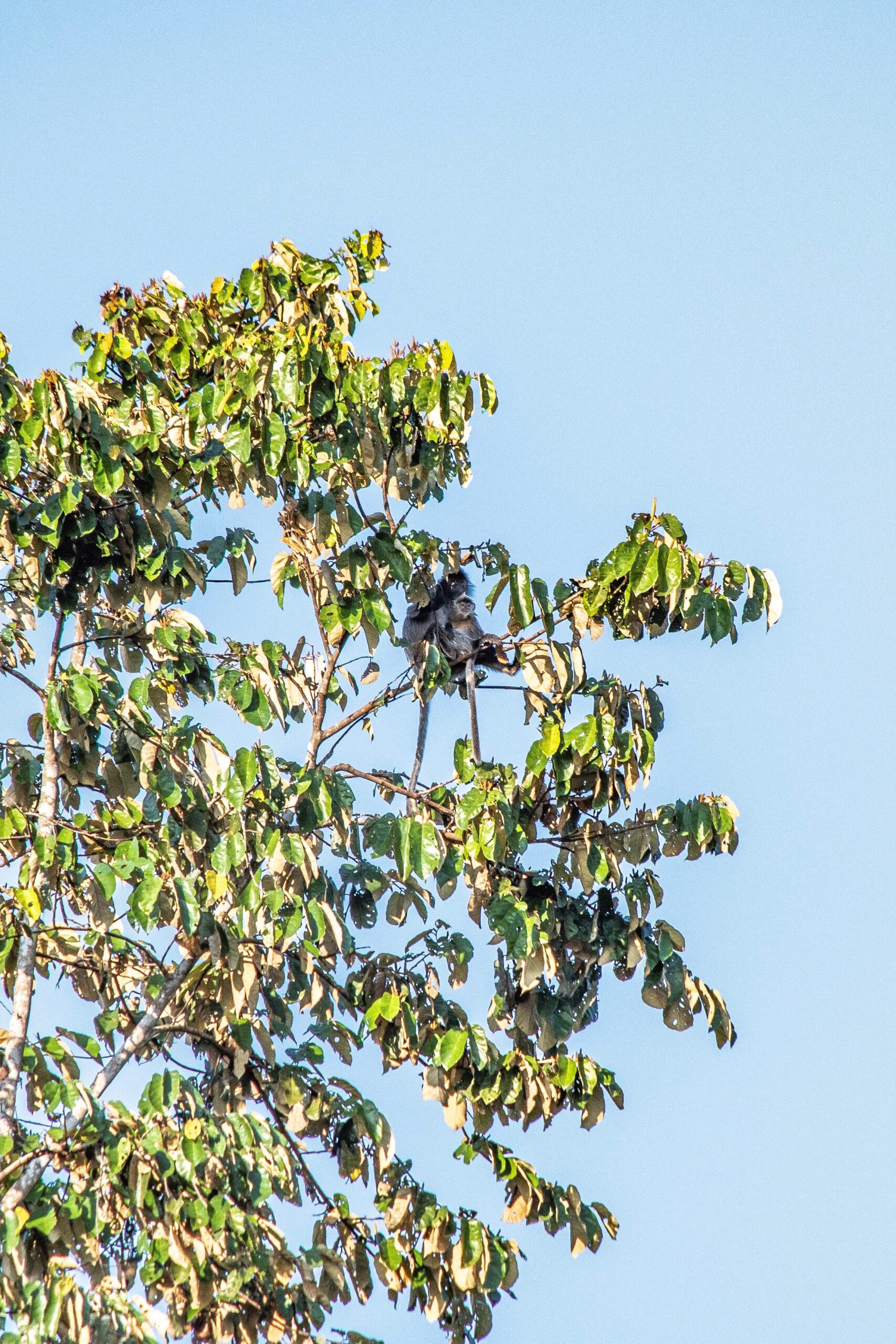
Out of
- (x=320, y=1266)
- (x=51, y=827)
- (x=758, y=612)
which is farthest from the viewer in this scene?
(x=51, y=827)

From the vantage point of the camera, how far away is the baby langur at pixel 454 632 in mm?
7695

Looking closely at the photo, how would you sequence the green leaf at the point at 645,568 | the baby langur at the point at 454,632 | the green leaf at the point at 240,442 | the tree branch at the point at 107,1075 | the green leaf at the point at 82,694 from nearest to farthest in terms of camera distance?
the tree branch at the point at 107,1075 → the green leaf at the point at 645,568 → the green leaf at the point at 82,694 → the green leaf at the point at 240,442 → the baby langur at the point at 454,632

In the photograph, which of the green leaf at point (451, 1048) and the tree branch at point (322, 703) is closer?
the green leaf at point (451, 1048)

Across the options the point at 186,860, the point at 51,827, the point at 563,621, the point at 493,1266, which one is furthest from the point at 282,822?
the point at 493,1266

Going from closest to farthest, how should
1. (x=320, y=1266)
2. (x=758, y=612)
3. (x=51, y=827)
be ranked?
(x=320, y=1266), (x=758, y=612), (x=51, y=827)

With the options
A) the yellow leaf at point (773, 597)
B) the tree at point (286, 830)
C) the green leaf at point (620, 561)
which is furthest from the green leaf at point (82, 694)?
the yellow leaf at point (773, 597)

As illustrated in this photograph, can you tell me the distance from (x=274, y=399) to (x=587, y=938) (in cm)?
266

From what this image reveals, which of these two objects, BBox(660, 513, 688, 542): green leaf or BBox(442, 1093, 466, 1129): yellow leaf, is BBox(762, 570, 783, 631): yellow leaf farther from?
BBox(442, 1093, 466, 1129): yellow leaf

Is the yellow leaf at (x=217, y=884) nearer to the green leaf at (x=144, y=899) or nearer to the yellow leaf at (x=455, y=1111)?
the green leaf at (x=144, y=899)

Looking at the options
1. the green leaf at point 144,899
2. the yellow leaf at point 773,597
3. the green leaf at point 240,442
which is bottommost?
the green leaf at point 144,899

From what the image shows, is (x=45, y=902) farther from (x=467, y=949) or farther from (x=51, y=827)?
(x=467, y=949)

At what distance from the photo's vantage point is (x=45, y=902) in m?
7.00

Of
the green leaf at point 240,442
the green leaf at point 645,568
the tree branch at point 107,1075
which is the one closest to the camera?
the tree branch at point 107,1075

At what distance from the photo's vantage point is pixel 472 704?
733 cm
